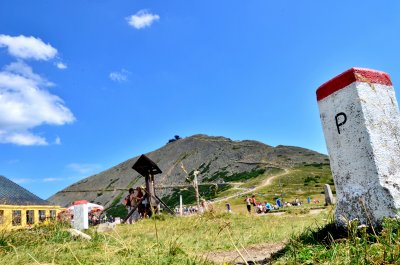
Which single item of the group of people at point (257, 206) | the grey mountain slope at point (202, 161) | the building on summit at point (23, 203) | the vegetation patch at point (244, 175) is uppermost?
the grey mountain slope at point (202, 161)

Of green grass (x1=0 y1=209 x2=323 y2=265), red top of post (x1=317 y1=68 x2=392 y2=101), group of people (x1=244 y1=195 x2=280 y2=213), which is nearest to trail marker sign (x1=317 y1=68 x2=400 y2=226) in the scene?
red top of post (x1=317 y1=68 x2=392 y2=101)

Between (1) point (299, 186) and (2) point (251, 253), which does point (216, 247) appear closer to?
(2) point (251, 253)

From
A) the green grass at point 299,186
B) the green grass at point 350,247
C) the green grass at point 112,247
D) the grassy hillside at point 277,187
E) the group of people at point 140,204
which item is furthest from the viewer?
the green grass at point 299,186

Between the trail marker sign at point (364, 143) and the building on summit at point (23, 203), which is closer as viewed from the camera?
the trail marker sign at point (364, 143)

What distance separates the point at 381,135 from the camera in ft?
14.9

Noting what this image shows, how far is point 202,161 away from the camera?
9181cm

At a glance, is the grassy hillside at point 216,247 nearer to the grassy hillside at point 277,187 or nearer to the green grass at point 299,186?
the grassy hillside at point 277,187

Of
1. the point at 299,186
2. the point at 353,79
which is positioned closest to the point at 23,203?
the point at 353,79

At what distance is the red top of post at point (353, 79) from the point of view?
4.65 metres

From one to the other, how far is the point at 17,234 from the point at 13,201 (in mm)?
21494

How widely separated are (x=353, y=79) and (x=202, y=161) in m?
87.5

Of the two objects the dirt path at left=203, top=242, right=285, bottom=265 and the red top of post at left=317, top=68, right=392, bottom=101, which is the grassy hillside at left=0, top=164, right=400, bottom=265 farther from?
the red top of post at left=317, top=68, right=392, bottom=101

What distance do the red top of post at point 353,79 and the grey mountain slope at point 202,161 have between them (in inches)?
2625

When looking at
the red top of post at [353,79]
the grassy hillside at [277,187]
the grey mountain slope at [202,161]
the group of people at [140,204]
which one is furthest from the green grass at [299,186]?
the red top of post at [353,79]
